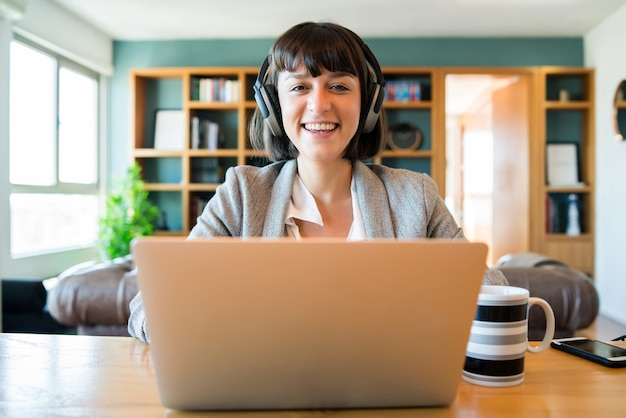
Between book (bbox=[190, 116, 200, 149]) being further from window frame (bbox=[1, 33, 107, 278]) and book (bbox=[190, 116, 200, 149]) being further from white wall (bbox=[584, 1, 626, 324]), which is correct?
white wall (bbox=[584, 1, 626, 324])

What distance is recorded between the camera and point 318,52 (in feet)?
3.89

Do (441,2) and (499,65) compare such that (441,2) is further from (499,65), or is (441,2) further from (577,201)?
(577,201)

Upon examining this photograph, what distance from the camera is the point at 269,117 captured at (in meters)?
1.33

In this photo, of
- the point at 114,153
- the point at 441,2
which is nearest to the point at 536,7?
the point at 441,2

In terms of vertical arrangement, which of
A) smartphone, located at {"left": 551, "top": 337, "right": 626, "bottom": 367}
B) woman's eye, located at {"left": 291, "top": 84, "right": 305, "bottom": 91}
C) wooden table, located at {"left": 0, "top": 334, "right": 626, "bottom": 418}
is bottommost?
wooden table, located at {"left": 0, "top": 334, "right": 626, "bottom": 418}

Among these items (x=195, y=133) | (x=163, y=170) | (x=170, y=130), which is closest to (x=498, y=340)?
(x=195, y=133)

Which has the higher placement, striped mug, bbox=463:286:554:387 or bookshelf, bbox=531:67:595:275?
bookshelf, bbox=531:67:595:275

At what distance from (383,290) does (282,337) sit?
0.36 feet

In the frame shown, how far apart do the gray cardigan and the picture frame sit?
4466 mm

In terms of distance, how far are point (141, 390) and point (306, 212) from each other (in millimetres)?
700

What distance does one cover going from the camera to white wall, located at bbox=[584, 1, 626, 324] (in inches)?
177

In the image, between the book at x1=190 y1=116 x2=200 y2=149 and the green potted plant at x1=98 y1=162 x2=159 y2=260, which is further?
the book at x1=190 y1=116 x2=200 y2=149

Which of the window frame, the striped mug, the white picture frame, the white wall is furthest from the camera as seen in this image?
the white picture frame

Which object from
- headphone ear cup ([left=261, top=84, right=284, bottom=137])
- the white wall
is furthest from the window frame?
the white wall
